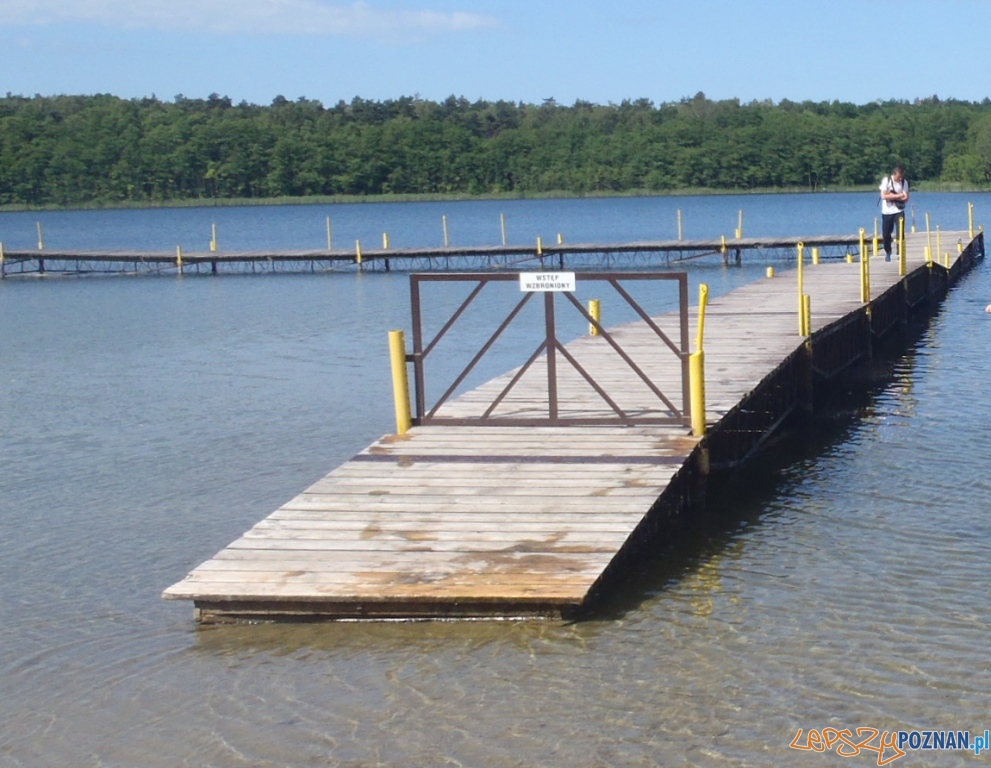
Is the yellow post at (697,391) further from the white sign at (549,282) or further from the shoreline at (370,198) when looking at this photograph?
the shoreline at (370,198)

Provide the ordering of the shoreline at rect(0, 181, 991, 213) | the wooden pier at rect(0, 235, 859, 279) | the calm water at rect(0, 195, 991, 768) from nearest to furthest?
the calm water at rect(0, 195, 991, 768), the wooden pier at rect(0, 235, 859, 279), the shoreline at rect(0, 181, 991, 213)

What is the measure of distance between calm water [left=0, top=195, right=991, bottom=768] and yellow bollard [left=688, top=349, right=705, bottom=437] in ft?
2.62

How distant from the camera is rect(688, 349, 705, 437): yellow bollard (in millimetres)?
11367

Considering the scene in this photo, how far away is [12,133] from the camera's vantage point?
475 feet

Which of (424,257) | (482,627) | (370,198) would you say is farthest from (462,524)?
(370,198)

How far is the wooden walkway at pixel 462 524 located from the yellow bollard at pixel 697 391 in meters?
0.15

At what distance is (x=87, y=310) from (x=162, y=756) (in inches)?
1208

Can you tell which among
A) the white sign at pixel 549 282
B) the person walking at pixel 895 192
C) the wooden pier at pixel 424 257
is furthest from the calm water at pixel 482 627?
the wooden pier at pixel 424 257

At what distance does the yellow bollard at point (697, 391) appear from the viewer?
37.3 feet

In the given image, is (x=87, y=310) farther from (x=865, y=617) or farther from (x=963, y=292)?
(x=865, y=617)

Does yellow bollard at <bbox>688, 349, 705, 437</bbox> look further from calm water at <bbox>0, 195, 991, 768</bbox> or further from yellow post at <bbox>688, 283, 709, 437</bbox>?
calm water at <bbox>0, 195, 991, 768</bbox>

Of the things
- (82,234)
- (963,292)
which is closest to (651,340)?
(963,292)

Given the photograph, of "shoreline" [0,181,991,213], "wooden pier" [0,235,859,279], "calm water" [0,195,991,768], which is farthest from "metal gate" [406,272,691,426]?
"shoreline" [0,181,991,213]

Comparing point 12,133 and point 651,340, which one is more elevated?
point 12,133
